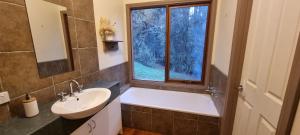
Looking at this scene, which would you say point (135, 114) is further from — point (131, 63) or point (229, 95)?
point (229, 95)

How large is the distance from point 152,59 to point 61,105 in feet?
5.96

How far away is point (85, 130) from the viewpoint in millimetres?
1249

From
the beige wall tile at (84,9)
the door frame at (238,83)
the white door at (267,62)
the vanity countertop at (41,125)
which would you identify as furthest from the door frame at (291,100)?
the beige wall tile at (84,9)

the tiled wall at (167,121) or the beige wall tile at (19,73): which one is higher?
the beige wall tile at (19,73)

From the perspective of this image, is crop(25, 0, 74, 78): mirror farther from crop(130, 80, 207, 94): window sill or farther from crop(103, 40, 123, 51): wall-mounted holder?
crop(130, 80, 207, 94): window sill

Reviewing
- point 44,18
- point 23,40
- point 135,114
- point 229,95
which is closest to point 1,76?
point 23,40

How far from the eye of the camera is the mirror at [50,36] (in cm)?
115

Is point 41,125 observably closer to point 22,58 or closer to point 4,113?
point 4,113

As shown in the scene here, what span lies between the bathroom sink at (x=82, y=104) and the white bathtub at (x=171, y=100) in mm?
827

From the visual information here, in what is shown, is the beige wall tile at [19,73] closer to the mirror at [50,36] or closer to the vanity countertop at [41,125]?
the mirror at [50,36]

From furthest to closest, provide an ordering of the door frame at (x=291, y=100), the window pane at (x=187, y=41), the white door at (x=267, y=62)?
the window pane at (x=187, y=41), the white door at (x=267, y=62), the door frame at (x=291, y=100)

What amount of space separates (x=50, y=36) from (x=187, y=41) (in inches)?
79.5

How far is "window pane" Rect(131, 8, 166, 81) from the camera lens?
253 centimetres

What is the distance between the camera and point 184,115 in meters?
1.90
